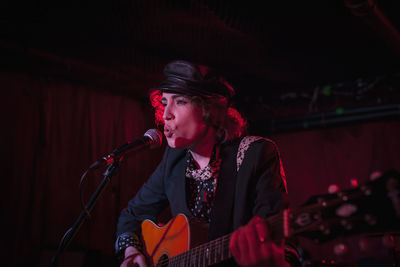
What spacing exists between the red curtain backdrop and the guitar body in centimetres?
158

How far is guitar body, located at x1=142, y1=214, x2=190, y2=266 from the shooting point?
1.95 m

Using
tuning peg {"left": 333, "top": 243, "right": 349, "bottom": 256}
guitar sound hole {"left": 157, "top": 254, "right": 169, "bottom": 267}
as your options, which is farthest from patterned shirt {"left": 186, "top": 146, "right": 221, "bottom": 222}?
tuning peg {"left": 333, "top": 243, "right": 349, "bottom": 256}

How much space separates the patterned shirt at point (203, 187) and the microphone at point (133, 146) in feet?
1.28

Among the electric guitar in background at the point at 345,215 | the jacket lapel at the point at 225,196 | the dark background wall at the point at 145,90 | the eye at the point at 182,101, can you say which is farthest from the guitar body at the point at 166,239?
the dark background wall at the point at 145,90

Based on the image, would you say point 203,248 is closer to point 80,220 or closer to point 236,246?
point 236,246

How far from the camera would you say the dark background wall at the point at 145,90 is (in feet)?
12.0

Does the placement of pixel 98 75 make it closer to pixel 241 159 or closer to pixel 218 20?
pixel 218 20

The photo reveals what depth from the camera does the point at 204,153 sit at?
7.56ft

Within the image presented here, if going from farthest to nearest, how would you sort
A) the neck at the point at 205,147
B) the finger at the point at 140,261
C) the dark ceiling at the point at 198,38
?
the dark ceiling at the point at 198,38, the neck at the point at 205,147, the finger at the point at 140,261

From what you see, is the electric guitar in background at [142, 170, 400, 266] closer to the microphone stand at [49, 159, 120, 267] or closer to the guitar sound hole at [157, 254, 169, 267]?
the guitar sound hole at [157, 254, 169, 267]

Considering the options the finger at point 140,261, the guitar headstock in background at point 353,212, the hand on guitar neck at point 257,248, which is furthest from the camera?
the finger at point 140,261

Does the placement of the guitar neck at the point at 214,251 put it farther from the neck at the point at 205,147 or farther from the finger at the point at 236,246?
the neck at the point at 205,147

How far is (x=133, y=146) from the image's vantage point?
6.57 feet

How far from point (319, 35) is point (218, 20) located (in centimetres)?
138
